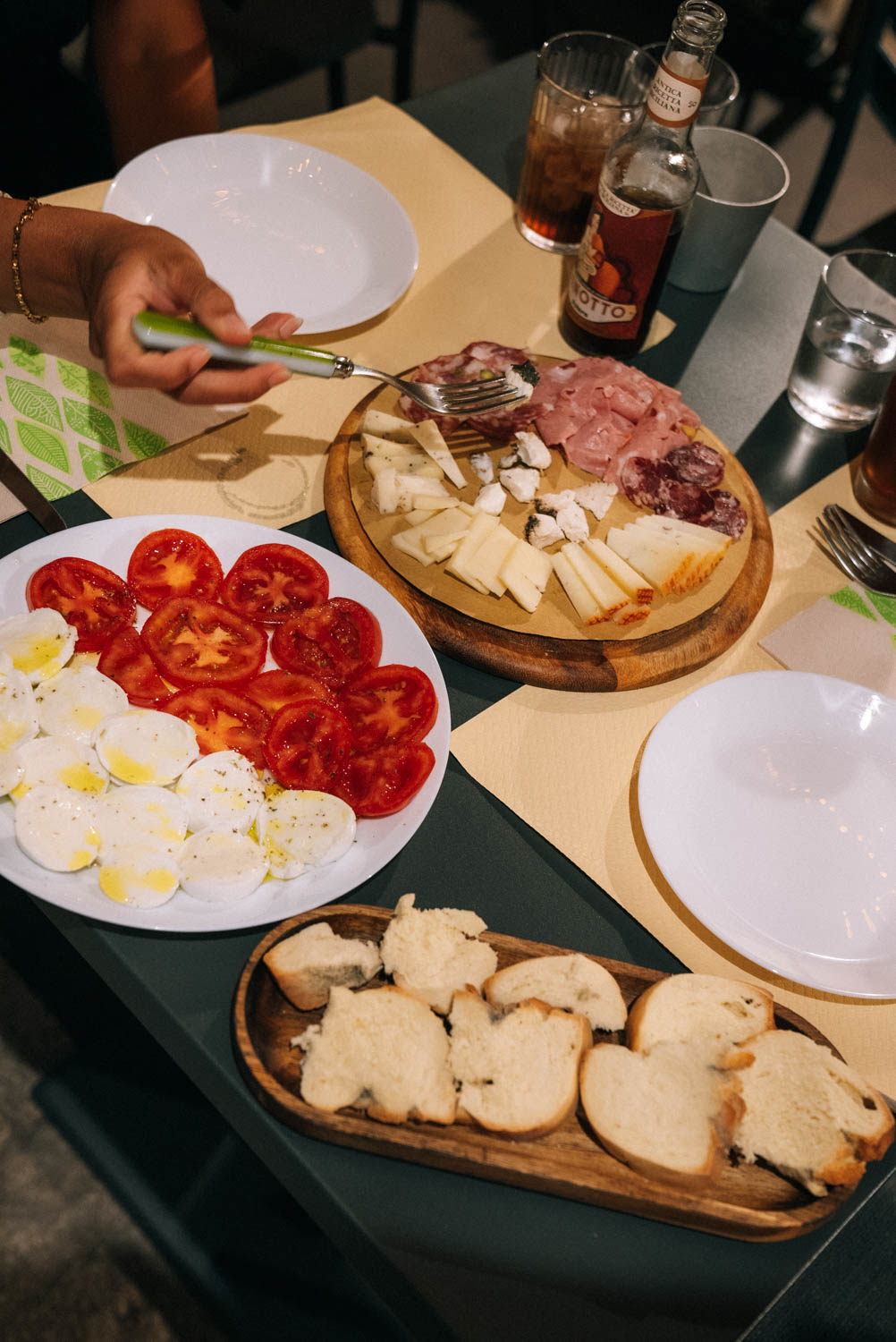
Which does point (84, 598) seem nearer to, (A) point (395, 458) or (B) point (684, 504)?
(A) point (395, 458)

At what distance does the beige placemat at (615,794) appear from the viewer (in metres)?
1.08

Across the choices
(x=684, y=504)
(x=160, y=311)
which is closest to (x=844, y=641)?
(x=684, y=504)

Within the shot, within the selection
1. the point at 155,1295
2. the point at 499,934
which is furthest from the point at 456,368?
the point at 155,1295

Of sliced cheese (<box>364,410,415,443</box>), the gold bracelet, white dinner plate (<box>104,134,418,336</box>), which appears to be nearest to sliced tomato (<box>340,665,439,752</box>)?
sliced cheese (<box>364,410,415,443</box>)

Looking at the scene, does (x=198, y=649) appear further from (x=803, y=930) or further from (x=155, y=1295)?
(x=155, y=1295)

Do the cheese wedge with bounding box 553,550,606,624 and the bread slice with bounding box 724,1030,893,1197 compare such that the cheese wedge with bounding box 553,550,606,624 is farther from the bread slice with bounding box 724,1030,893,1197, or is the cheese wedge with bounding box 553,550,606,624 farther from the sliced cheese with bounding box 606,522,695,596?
the bread slice with bounding box 724,1030,893,1197

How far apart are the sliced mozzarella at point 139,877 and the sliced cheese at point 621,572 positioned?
2.32ft

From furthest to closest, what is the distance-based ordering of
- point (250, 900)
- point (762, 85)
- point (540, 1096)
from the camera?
1. point (762, 85)
2. point (250, 900)
3. point (540, 1096)

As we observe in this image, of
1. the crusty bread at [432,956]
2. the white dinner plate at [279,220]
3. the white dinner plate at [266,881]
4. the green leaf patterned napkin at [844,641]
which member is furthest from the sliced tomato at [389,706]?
the white dinner plate at [279,220]

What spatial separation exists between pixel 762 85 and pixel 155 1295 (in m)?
4.85

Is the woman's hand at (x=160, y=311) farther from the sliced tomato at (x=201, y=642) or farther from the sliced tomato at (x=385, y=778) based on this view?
the sliced tomato at (x=385, y=778)

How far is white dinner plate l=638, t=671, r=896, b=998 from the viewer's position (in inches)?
42.8

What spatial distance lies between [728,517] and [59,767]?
101 cm

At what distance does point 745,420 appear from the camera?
67.3 inches
